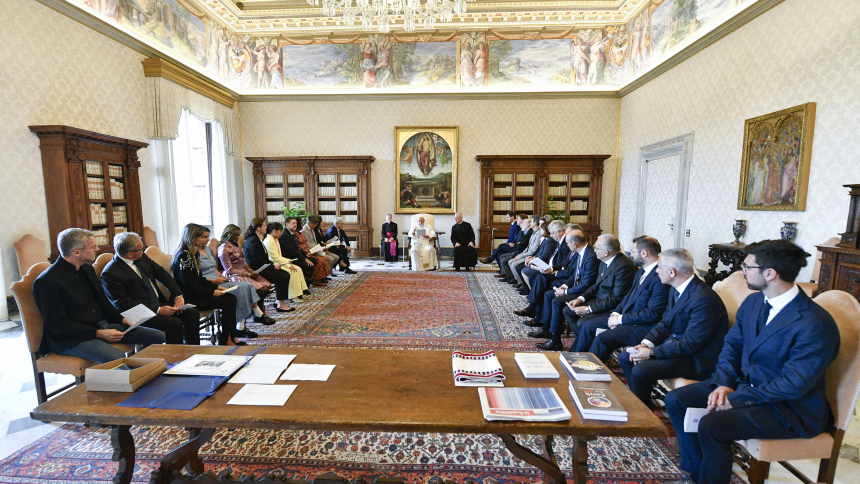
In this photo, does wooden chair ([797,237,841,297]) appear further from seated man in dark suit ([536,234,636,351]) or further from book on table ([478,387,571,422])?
book on table ([478,387,571,422])

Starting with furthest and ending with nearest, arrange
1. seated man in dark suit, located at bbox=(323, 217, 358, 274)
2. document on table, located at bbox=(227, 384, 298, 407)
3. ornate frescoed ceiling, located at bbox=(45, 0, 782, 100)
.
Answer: ornate frescoed ceiling, located at bbox=(45, 0, 782, 100)
seated man in dark suit, located at bbox=(323, 217, 358, 274)
document on table, located at bbox=(227, 384, 298, 407)

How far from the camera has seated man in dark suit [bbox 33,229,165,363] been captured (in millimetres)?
2523

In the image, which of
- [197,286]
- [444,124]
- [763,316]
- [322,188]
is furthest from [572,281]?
[322,188]

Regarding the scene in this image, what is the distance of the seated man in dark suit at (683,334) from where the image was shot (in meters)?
2.40

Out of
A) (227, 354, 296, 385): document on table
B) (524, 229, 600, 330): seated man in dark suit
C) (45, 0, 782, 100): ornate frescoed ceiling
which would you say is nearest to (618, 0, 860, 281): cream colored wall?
(45, 0, 782, 100): ornate frescoed ceiling

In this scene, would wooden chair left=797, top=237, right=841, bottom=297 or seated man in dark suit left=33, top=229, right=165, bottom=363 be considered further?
wooden chair left=797, top=237, right=841, bottom=297

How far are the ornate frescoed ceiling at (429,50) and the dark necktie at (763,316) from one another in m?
8.27

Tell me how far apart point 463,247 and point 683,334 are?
6330 mm

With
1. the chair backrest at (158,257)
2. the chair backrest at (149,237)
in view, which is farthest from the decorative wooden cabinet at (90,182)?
the chair backrest at (158,257)

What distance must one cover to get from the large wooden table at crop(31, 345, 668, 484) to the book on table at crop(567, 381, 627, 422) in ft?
0.10

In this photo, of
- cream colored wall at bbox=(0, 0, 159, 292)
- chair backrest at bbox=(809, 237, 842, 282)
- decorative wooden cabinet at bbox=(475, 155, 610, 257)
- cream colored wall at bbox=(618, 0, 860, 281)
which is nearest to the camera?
chair backrest at bbox=(809, 237, 842, 282)

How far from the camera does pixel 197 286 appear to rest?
3920mm

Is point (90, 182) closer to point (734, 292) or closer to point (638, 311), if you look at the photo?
point (638, 311)

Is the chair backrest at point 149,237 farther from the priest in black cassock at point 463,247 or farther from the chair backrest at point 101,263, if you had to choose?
the priest in black cassock at point 463,247
